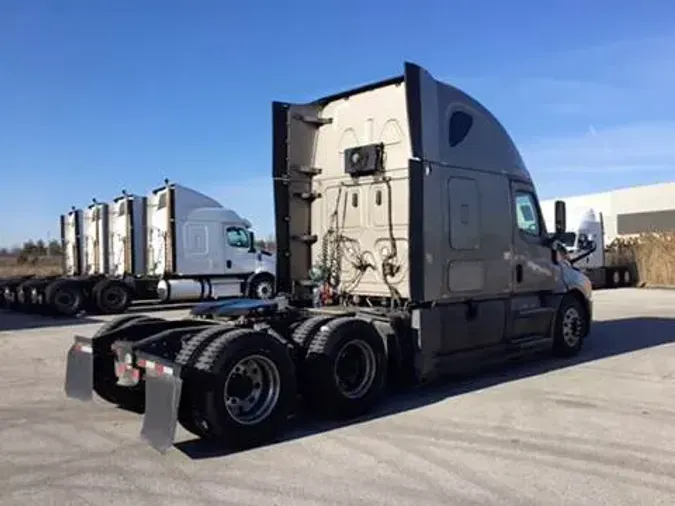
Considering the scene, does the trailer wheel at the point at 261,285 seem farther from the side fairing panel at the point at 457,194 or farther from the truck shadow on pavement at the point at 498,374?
the side fairing panel at the point at 457,194

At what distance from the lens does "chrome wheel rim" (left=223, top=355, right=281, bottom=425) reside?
6410 mm

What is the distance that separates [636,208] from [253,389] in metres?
64.1

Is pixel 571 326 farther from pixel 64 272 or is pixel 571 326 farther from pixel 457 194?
pixel 64 272

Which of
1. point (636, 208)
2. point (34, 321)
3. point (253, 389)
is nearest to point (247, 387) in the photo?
point (253, 389)

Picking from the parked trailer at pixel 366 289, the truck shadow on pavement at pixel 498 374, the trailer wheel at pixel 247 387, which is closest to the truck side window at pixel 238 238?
the truck shadow on pavement at pixel 498 374

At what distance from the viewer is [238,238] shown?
79.6 ft

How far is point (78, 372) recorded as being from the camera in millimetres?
7395

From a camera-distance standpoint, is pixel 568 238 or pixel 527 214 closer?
pixel 527 214

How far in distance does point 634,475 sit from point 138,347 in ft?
14.0

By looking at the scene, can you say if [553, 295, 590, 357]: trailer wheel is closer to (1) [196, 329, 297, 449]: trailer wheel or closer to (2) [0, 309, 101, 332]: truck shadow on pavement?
(1) [196, 329, 297, 449]: trailer wheel

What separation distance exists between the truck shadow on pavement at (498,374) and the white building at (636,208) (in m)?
47.0

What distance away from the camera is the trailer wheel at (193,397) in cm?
610

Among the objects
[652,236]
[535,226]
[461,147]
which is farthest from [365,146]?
[652,236]

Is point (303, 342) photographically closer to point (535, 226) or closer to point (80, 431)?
point (80, 431)
